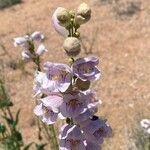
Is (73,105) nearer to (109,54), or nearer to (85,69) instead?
(85,69)

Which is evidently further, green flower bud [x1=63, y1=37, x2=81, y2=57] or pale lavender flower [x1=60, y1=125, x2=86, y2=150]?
pale lavender flower [x1=60, y1=125, x2=86, y2=150]

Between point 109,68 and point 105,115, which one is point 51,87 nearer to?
point 105,115

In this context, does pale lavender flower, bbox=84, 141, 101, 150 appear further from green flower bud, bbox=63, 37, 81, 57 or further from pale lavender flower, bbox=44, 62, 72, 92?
green flower bud, bbox=63, 37, 81, 57

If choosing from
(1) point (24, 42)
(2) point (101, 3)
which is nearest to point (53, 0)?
(2) point (101, 3)

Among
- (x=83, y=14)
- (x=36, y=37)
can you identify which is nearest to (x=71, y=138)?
(x=83, y=14)

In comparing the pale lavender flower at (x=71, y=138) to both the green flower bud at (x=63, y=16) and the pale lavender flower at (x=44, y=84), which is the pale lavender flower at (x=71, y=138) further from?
the green flower bud at (x=63, y=16)

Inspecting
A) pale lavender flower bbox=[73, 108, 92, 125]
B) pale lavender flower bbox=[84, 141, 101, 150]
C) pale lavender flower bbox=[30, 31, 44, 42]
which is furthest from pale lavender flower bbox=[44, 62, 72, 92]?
pale lavender flower bbox=[30, 31, 44, 42]
